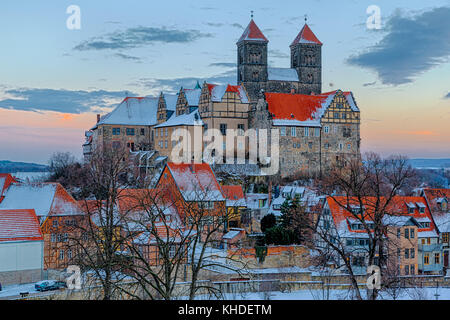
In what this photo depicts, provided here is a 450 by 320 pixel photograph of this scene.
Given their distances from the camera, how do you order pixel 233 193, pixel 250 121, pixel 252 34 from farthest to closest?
pixel 252 34, pixel 250 121, pixel 233 193

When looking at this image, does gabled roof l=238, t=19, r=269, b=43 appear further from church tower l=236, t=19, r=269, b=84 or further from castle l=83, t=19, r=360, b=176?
castle l=83, t=19, r=360, b=176

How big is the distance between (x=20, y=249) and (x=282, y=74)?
152 ft

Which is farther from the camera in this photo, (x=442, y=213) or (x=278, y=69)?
(x=278, y=69)

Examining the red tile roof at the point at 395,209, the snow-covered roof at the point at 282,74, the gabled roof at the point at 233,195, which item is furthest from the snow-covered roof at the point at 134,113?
the red tile roof at the point at 395,209

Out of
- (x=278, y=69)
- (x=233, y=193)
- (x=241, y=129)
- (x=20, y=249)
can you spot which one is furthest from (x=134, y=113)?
(x=20, y=249)

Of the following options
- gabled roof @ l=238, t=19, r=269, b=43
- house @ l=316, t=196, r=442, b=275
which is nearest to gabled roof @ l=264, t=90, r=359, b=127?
gabled roof @ l=238, t=19, r=269, b=43

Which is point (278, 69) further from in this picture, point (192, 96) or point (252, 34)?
point (192, 96)

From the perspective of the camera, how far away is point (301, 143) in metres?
57.3

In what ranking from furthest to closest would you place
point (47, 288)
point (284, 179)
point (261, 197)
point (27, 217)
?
point (284, 179)
point (261, 197)
point (27, 217)
point (47, 288)

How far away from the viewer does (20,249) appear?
30266 mm

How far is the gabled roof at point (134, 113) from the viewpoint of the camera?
65.8 meters
